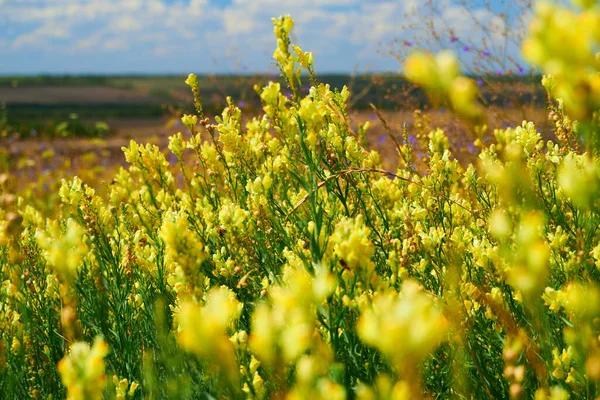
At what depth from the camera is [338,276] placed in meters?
1.55

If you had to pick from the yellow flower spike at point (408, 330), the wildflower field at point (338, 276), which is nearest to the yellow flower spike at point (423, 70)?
the wildflower field at point (338, 276)

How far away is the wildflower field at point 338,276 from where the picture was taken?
100 centimetres

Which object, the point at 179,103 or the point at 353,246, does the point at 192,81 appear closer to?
the point at 353,246

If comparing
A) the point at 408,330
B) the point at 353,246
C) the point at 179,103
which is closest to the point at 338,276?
the point at 353,246

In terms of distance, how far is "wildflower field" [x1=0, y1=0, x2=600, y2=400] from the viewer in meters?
1.00

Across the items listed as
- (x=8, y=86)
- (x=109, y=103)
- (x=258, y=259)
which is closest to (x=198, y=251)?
(x=258, y=259)

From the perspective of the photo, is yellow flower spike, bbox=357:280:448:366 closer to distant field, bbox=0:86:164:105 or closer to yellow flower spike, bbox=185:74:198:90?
yellow flower spike, bbox=185:74:198:90

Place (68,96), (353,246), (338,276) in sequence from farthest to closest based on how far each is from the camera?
(68,96) < (338,276) < (353,246)

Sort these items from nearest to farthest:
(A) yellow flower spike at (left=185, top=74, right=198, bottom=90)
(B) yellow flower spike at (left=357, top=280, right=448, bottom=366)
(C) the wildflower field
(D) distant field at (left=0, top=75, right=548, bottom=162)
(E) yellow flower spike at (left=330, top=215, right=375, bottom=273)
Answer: (B) yellow flower spike at (left=357, top=280, right=448, bottom=366) < (C) the wildflower field < (E) yellow flower spike at (left=330, top=215, right=375, bottom=273) < (A) yellow flower spike at (left=185, top=74, right=198, bottom=90) < (D) distant field at (left=0, top=75, right=548, bottom=162)

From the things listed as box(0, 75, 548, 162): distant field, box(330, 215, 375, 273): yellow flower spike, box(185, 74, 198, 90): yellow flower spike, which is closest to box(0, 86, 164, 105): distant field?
box(0, 75, 548, 162): distant field

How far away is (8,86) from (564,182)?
7206 centimetres

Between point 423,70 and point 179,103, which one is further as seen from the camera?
point 179,103

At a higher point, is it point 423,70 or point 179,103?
point 179,103

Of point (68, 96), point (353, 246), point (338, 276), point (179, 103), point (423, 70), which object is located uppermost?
point (68, 96)
